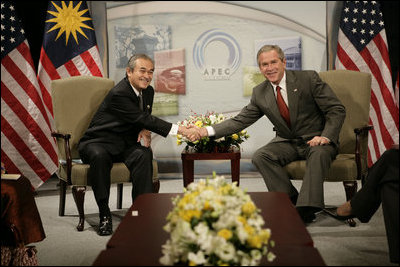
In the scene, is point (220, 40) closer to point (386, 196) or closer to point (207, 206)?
point (386, 196)

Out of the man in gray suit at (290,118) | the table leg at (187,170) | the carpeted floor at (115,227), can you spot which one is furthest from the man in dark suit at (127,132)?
the man in gray suit at (290,118)

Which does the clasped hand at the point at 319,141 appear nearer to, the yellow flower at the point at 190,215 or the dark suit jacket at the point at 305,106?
the dark suit jacket at the point at 305,106

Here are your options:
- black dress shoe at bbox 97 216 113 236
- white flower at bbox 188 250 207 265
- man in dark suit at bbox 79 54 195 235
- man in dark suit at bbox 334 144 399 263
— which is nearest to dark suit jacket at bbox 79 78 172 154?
man in dark suit at bbox 79 54 195 235

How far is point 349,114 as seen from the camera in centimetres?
457

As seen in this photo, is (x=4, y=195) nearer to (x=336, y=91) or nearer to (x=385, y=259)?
(x=385, y=259)

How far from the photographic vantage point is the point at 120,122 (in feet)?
14.5

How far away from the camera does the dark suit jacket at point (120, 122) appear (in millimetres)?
4375

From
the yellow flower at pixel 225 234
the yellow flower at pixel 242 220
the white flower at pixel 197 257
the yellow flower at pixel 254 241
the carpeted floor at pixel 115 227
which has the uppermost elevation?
the yellow flower at pixel 242 220

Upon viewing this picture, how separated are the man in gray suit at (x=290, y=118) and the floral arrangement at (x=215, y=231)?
2.04 metres

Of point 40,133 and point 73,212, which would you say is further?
point 40,133

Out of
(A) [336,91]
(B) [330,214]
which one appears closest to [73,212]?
(B) [330,214]

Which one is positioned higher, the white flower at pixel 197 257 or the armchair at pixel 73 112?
the armchair at pixel 73 112

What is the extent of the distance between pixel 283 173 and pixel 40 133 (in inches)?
109

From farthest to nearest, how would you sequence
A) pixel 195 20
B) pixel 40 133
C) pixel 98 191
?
pixel 195 20, pixel 40 133, pixel 98 191
